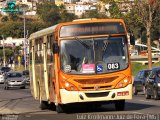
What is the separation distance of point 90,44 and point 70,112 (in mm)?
2638

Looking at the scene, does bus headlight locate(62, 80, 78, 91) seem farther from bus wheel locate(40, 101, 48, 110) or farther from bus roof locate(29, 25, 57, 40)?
bus wheel locate(40, 101, 48, 110)

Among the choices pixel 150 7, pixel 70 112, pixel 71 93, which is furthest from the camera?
pixel 150 7

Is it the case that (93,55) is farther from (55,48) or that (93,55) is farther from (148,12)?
(148,12)

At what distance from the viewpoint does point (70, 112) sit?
2264 centimetres

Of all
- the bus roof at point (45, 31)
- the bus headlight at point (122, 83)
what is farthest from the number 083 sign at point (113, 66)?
the bus roof at point (45, 31)

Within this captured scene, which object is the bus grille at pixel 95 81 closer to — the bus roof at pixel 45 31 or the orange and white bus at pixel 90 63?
the orange and white bus at pixel 90 63

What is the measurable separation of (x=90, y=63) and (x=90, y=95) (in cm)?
102

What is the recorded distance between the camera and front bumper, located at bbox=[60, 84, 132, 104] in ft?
69.3

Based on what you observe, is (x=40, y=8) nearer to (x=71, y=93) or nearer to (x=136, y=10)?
(x=136, y=10)

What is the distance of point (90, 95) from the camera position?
21.2 m

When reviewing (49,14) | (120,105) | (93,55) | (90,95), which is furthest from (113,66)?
(49,14)

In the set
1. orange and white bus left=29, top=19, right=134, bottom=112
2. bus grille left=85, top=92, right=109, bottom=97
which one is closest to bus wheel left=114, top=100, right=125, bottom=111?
orange and white bus left=29, top=19, right=134, bottom=112

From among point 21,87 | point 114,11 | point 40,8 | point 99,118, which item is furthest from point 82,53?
point 40,8

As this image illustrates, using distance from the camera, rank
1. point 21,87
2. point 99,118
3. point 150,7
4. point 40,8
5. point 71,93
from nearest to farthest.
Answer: point 99,118
point 71,93
point 150,7
point 21,87
point 40,8
